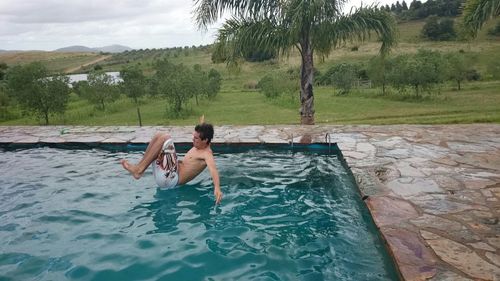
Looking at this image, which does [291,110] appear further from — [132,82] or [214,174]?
[214,174]

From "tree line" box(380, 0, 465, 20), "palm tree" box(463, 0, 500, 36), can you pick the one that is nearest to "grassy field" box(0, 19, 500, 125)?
"palm tree" box(463, 0, 500, 36)

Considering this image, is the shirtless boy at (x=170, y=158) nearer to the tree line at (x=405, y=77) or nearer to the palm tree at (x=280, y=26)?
the palm tree at (x=280, y=26)

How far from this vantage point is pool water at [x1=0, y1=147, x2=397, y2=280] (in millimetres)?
3945

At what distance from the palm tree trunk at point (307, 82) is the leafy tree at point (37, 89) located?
10.8 meters

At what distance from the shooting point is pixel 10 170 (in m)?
7.60

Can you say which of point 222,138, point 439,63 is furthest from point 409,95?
point 222,138

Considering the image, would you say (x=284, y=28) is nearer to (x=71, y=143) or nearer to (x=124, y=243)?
(x=71, y=143)

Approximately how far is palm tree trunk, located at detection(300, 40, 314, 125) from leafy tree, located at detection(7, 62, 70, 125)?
1082cm

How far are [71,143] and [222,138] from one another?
359 centimetres

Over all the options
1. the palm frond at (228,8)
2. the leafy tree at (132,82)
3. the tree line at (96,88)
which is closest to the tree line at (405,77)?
the tree line at (96,88)

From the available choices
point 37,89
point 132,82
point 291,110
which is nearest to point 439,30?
point 291,110

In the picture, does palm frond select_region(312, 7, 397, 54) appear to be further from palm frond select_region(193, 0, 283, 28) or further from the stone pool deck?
the stone pool deck

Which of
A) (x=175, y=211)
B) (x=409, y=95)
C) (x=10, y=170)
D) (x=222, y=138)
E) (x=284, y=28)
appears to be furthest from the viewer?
(x=409, y=95)

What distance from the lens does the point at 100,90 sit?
20.7 meters
